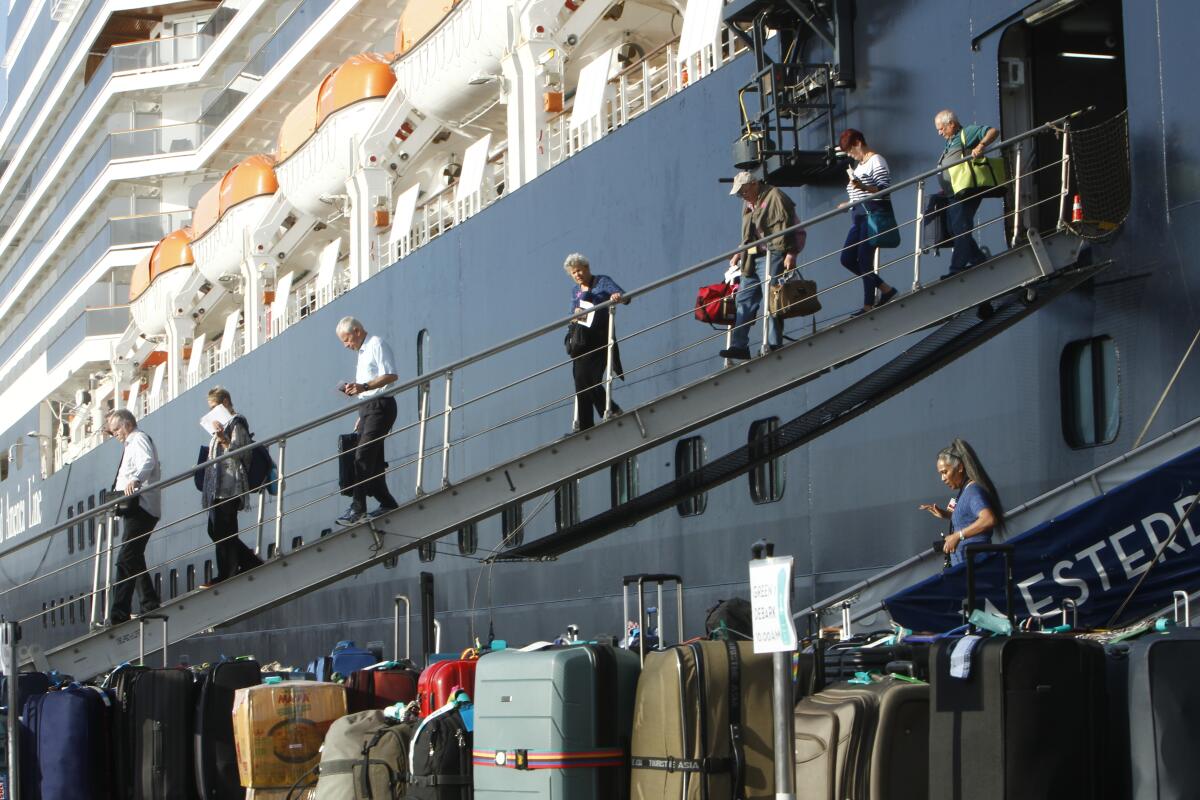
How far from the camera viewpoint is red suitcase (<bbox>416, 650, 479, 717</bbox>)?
8.00 m

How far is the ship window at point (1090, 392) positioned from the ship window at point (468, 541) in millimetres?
7610

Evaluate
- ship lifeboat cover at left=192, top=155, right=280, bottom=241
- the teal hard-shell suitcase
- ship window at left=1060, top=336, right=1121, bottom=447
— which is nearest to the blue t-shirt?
ship window at left=1060, top=336, right=1121, bottom=447

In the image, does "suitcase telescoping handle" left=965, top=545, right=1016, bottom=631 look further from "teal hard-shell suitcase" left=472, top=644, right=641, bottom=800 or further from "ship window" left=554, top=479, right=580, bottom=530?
"ship window" left=554, top=479, right=580, bottom=530

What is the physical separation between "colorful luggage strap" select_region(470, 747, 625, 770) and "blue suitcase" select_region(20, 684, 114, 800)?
2.99m

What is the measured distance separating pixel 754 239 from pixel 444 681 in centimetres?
396

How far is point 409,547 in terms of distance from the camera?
9.98 meters

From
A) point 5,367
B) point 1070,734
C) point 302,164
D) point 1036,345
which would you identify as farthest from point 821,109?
point 5,367

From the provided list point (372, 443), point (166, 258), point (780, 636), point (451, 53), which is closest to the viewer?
point (780, 636)

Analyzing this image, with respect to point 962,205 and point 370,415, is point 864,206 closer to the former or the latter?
point 962,205

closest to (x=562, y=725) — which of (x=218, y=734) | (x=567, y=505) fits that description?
(x=218, y=734)

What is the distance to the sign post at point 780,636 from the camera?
5258mm

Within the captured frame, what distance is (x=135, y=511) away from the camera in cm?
1200

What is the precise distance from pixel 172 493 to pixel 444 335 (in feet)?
35.6

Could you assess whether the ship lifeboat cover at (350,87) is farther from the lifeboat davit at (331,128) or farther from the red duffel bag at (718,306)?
the red duffel bag at (718,306)
